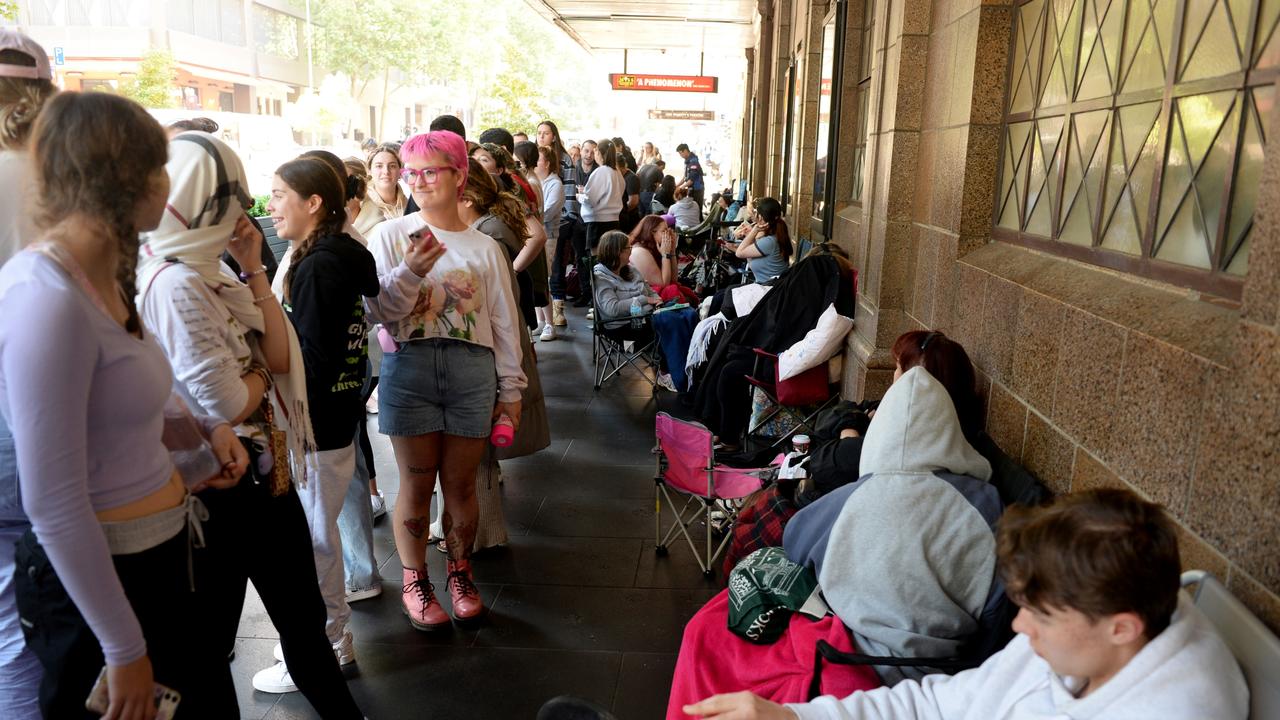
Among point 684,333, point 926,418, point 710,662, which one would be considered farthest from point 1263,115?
point 684,333

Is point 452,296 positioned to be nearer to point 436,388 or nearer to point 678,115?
point 436,388

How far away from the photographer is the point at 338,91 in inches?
1421

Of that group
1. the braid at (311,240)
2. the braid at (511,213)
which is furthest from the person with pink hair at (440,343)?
the braid at (511,213)

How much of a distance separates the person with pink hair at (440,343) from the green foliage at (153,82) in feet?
72.9

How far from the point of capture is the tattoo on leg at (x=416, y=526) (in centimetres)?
345

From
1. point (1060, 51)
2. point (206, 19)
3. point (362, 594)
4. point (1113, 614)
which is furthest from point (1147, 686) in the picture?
point (206, 19)

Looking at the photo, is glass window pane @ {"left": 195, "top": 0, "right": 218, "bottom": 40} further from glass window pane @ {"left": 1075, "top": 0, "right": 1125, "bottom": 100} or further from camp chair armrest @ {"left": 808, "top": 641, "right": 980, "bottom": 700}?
camp chair armrest @ {"left": 808, "top": 641, "right": 980, "bottom": 700}

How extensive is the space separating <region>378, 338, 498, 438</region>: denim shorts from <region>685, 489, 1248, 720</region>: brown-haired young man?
2181 millimetres

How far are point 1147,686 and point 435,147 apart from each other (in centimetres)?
273

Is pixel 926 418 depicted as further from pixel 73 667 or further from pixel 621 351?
pixel 621 351

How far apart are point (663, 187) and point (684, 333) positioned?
9585 mm

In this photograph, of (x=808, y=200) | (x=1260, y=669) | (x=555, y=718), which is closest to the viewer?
(x=555, y=718)

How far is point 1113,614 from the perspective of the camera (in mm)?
1361

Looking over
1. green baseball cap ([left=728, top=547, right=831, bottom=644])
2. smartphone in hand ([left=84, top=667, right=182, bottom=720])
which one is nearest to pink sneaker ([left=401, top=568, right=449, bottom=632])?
green baseball cap ([left=728, top=547, right=831, bottom=644])
